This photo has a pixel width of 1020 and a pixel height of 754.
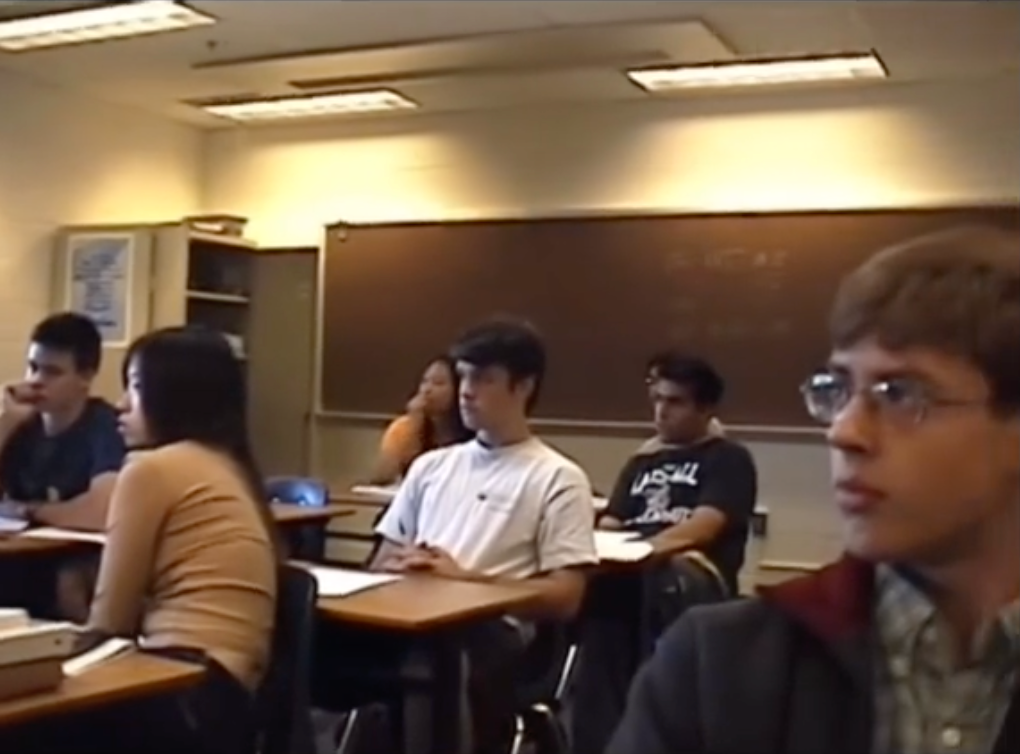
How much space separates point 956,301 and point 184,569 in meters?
1.82

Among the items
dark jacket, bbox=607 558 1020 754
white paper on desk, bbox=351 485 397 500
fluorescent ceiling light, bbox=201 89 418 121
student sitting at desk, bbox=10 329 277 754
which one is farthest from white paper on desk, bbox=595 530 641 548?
fluorescent ceiling light, bbox=201 89 418 121

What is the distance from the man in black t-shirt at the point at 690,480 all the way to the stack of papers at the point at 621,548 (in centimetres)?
14

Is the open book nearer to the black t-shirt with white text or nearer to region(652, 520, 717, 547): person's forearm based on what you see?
region(652, 520, 717, 547): person's forearm

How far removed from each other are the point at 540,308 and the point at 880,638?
215 inches

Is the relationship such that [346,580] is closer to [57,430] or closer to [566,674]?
[566,674]

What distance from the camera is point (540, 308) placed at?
651 cm

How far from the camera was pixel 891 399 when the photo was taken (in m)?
1.05

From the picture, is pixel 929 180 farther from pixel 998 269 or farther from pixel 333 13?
pixel 998 269

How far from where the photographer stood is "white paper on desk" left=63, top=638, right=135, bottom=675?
7.30ft

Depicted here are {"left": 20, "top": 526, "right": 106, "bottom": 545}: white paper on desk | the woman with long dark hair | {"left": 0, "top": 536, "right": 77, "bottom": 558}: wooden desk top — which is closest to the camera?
{"left": 0, "top": 536, "right": 77, "bottom": 558}: wooden desk top

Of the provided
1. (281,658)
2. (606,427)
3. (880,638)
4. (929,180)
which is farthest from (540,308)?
(880,638)

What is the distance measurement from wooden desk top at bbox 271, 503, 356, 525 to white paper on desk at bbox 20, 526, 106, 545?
73 cm

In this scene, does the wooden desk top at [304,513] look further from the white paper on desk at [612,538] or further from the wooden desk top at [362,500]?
the white paper on desk at [612,538]

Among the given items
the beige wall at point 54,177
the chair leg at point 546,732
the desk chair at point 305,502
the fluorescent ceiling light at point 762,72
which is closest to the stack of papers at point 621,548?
the chair leg at point 546,732
